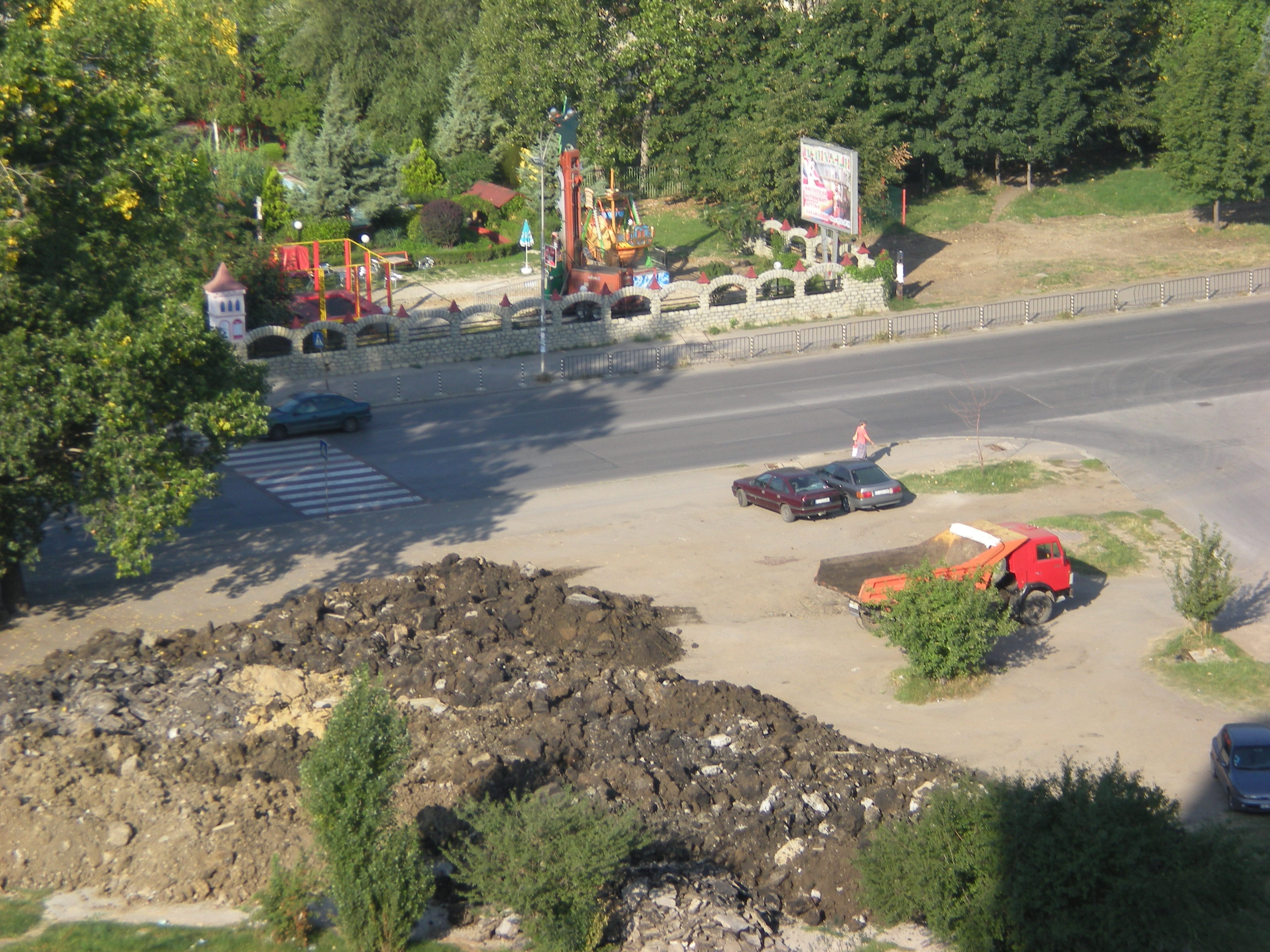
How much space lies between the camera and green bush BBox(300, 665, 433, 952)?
1307cm

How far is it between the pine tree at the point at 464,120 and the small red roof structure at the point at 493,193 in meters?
3.12

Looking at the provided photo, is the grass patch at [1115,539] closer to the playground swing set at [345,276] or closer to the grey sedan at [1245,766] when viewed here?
the grey sedan at [1245,766]

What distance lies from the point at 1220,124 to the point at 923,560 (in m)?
41.1

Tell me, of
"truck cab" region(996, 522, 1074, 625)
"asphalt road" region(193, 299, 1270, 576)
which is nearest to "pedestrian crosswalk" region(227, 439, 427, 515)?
"asphalt road" region(193, 299, 1270, 576)

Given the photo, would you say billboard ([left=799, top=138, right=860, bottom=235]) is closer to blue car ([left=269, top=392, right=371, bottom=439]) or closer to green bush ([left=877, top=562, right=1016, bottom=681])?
blue car ([left=269, top=392, right=371, bottom=439])

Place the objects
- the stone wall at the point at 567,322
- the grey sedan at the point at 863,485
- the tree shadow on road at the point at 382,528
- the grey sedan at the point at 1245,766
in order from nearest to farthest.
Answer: the grey sedan at the point at 1245,766 < the tree shadow on road at the point at 382,528 < the grey sedan at the point at 863,485 < the stone wall at the point at 567,322

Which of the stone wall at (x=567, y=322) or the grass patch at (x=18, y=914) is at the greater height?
the stone wall at (x=567, y=322)

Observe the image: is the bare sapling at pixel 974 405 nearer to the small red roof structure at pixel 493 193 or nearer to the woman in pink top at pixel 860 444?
the woman in pink top at pixel 860 444

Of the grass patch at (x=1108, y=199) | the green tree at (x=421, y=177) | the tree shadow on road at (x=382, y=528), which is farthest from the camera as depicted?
the green tree at (x=421, y=177)

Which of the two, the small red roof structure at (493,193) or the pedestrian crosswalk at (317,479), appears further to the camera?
the small red roof structure at (493,193)

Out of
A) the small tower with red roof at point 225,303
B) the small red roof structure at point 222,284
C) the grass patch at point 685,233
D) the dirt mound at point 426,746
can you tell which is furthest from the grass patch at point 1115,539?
the grass patch at point 685,233

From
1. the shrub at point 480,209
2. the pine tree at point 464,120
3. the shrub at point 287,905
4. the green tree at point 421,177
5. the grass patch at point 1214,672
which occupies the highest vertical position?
the pine tree at point 464,120

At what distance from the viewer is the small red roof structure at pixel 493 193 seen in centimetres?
6425

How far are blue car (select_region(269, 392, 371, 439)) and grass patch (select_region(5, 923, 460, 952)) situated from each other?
71.7 feet
